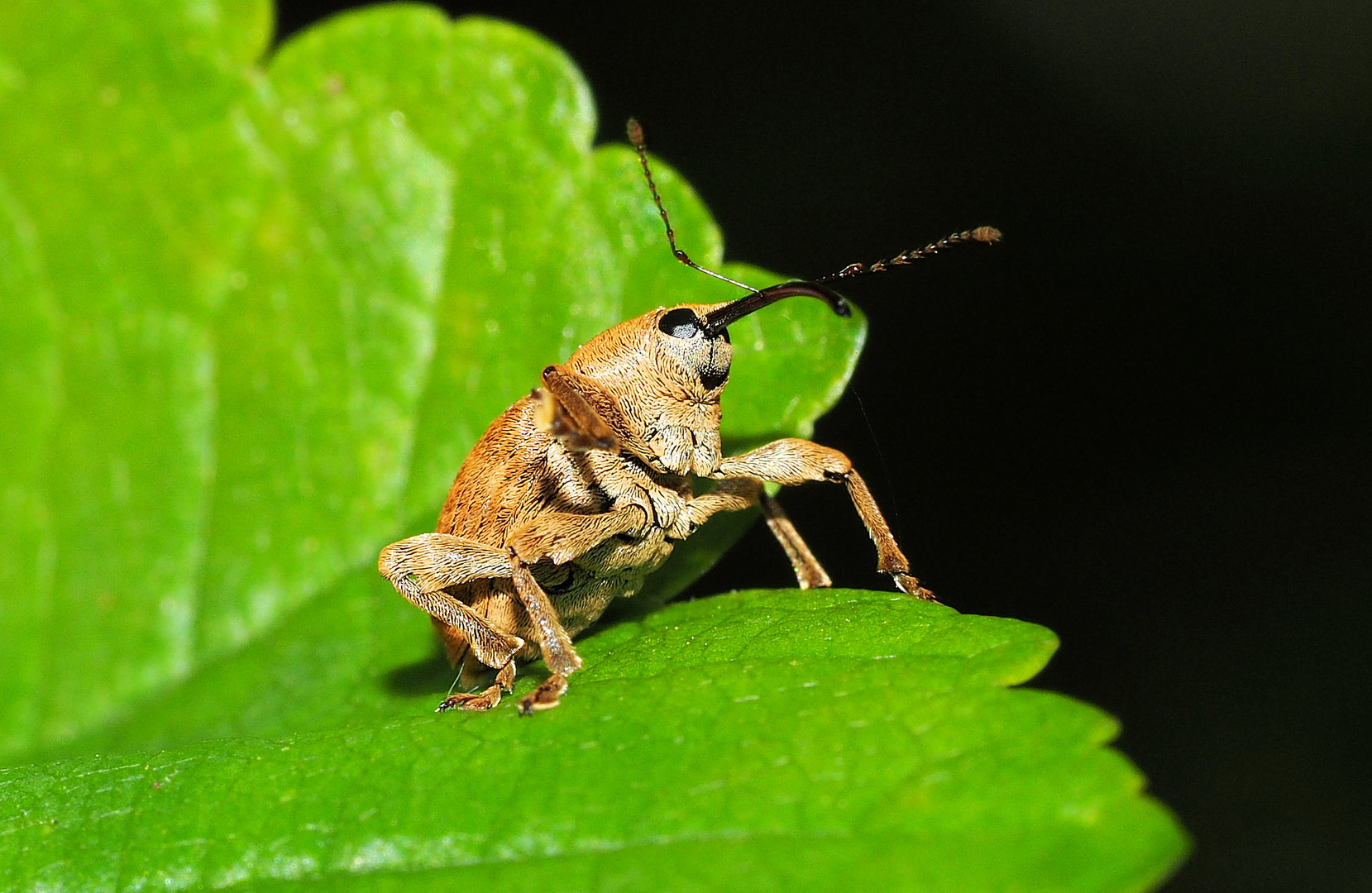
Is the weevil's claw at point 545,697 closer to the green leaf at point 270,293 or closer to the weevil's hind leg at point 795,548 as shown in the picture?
the green leaf at point 270,293

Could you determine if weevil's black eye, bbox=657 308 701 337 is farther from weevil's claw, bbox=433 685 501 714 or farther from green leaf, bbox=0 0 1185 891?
weevil's claw, bbox=433 685 501 714

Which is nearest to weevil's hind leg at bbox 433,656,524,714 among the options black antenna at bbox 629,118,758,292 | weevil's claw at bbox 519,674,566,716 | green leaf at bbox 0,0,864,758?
weevil's claw at bbox 519,674,566,716

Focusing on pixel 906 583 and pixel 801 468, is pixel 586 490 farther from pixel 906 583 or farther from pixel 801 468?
pixel 906 583

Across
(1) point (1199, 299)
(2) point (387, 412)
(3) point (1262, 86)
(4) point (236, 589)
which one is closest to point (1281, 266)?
(1) point (1199, 299)

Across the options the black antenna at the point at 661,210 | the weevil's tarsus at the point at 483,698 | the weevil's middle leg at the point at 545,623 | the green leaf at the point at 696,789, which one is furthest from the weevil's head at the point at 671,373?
the green leaf at the point at 696,789

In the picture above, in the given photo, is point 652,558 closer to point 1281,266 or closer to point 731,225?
point 731,225
